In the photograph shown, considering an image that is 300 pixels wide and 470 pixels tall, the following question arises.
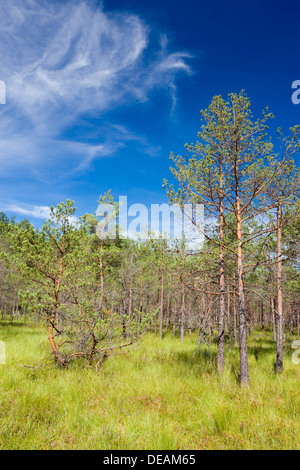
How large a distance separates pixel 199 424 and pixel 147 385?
222 cm

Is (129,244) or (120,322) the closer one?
(120,322)

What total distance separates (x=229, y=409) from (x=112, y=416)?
252 centimetres

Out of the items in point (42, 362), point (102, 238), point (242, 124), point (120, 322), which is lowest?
point (42, 362)

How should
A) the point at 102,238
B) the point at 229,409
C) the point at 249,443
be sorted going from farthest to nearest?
the point at 102,238
the point at 229,409
the point at 249,443

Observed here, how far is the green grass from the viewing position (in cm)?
395

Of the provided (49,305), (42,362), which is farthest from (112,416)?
(42,362)

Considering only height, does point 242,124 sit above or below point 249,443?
above

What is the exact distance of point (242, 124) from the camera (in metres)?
7.57

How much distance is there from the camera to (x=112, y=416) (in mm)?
4793

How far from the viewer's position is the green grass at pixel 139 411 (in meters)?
3.95

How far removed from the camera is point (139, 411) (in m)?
5.01

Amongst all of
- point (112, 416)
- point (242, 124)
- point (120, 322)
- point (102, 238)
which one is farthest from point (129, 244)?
point (112, 416)
